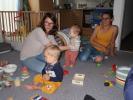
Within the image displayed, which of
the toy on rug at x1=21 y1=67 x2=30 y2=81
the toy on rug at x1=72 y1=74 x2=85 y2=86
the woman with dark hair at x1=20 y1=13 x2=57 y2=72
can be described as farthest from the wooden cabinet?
the toy on rug at x1=72 y1=74 x2=85 y2=86

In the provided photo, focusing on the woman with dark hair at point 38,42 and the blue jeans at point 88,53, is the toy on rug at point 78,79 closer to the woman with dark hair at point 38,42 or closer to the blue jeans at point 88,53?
the woman with dark hair at point 38,42

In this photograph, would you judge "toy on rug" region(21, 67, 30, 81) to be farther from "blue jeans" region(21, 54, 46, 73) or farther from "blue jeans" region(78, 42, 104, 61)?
"blue jeans" region(78, 42, 104, 61)

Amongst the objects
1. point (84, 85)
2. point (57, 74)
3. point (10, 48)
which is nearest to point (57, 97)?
point (57, 74)

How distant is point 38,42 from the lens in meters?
2.77

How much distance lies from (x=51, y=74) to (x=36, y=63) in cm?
55

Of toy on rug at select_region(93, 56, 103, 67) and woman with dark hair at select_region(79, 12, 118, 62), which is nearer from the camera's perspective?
toy on rug at select_region(93, 56, 103, 67)

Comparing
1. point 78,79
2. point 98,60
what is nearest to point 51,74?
point 78,79

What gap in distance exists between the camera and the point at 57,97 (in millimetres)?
2215

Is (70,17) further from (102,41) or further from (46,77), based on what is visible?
(46,77)

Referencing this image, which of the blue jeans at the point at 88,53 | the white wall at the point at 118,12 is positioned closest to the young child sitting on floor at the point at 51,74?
the blue jeans at the point at 88,53

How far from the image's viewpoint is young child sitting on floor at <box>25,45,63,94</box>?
232 centimetres

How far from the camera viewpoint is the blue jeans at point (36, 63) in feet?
9.29

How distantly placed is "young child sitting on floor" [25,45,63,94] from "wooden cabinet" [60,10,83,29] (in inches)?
128

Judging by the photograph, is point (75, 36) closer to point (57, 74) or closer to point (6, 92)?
point (57, 74)
